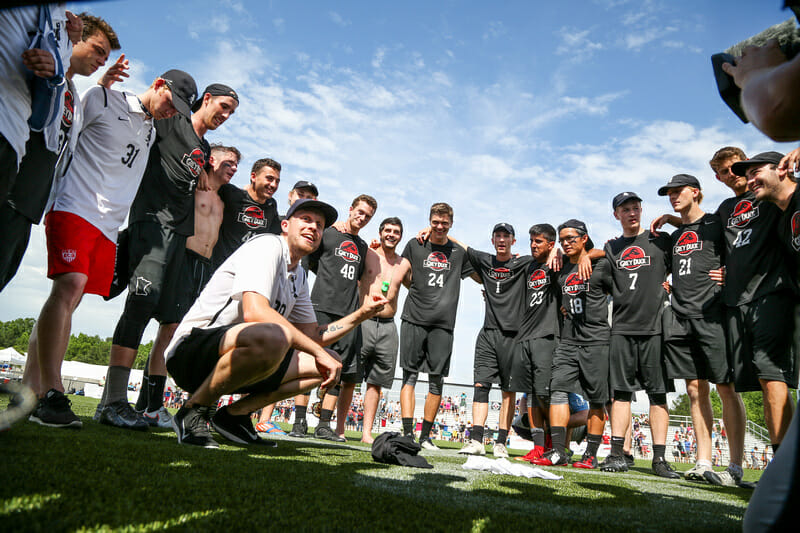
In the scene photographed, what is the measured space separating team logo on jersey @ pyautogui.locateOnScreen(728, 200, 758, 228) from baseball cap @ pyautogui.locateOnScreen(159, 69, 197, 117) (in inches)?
226

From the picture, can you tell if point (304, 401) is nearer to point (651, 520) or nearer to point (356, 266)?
point (356, 266)

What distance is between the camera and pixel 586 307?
250 inches

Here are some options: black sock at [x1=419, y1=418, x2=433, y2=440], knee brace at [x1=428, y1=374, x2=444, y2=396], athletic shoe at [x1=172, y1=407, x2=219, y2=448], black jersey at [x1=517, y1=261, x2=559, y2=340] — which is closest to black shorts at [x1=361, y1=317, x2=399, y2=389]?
knee brace at [x1=428, y1=374, x2=444, y2=396]

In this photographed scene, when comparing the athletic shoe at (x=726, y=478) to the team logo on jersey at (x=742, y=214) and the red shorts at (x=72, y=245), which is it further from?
the red shorts at (x=72, y=245)

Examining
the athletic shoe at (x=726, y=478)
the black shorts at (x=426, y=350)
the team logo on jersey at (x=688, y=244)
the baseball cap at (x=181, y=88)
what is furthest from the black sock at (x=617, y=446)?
the baseball cap at (x=181, y=88)

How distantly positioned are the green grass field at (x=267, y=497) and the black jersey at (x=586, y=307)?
3033mm

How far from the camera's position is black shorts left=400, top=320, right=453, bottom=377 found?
7.24 metres

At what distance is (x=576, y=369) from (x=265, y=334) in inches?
178

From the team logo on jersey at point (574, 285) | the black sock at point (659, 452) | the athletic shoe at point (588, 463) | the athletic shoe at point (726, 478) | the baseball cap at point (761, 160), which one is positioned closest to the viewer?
the baseball cap at point (761, 160)

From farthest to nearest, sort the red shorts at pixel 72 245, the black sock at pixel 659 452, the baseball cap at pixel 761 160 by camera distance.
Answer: the black sock at pixel 659 452, the baseball cap at pixel 761 160, the red shorts at pixel 72 245

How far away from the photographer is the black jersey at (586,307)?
6.23 m

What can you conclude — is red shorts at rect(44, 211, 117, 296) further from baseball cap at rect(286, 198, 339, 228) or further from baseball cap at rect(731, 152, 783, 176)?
baseball cap at rect(731, 152, 783, 176)

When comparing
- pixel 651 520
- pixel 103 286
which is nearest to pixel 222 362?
pixel 103 286

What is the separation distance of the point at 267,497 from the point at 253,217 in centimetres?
465
